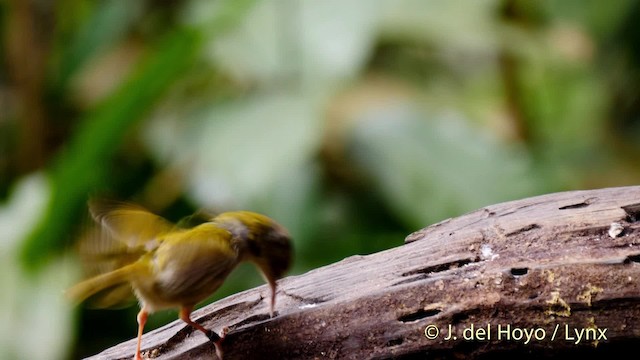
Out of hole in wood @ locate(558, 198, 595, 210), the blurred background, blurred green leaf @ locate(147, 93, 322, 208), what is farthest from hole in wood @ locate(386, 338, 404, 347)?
blurred green leaf @ locate(147, 93, 322, 208)

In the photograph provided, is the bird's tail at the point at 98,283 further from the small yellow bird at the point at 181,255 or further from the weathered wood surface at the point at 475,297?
the weathered wood surface at the point at 475,297

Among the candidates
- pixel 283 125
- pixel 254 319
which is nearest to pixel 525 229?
pixel 254 319

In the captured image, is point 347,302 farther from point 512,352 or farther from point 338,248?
point 338,248

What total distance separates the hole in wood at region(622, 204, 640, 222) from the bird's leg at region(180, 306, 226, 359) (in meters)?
0.45

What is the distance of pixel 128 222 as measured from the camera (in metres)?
0.94

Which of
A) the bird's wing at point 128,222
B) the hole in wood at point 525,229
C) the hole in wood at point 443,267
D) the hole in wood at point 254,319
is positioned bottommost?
the hole in wood at point 254,319

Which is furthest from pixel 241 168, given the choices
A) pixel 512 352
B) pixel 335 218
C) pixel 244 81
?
pixel 512 352

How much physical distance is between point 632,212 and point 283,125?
110 cm

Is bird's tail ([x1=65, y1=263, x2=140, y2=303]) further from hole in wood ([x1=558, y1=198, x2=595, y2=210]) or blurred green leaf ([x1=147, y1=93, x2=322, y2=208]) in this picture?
blurred green leaf ([x1=147, y1=93, x2=322, y2=208])

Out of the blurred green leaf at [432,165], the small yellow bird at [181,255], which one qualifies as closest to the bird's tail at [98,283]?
the small yellow bird at [181,255]

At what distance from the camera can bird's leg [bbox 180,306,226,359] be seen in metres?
0.89

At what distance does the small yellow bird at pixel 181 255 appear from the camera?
0.87 meters

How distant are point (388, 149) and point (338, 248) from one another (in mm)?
347

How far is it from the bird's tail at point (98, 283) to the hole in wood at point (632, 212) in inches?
20.5
